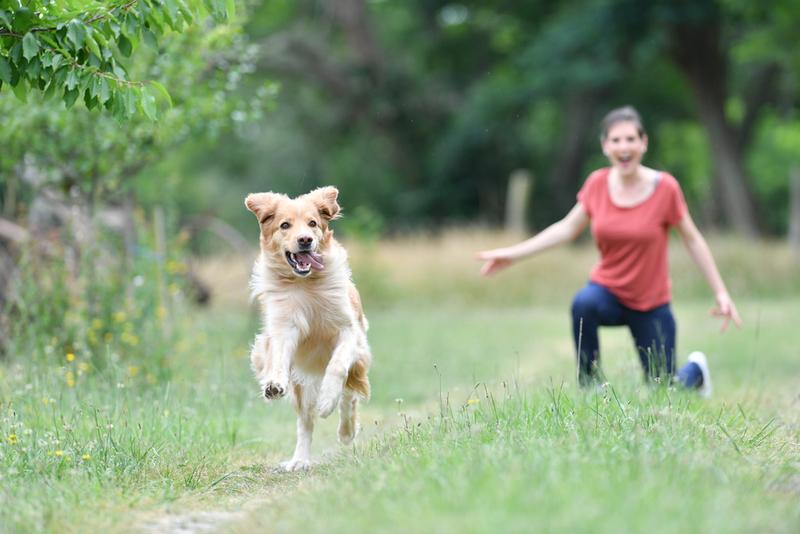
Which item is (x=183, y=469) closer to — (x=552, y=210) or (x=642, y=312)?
(x=642, y=312)

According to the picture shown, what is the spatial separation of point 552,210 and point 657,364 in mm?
22202

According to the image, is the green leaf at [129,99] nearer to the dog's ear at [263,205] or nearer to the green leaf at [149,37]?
the green leaf at [149,37]

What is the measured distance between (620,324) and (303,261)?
2.73 m

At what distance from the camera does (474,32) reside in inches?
1331

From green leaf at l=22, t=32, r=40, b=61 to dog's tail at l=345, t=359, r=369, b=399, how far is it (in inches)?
94.7

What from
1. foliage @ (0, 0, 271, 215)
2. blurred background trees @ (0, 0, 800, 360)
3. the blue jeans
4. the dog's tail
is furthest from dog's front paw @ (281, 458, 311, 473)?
blurred background trees @ (0, 0, 800, 360)

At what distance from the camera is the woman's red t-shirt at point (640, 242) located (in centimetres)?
730

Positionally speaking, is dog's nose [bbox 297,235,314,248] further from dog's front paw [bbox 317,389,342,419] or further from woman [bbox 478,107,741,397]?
woman [bbox 478,107,741,397]

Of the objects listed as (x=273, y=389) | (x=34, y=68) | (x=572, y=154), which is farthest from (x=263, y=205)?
(x=572, y=154)

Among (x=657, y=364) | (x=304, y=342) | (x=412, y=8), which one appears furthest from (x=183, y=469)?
(x=412, y=8)

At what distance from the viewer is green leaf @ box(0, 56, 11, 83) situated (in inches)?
200

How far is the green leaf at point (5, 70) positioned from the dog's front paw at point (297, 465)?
2.52 meters

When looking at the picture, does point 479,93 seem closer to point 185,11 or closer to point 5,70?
point 185,11

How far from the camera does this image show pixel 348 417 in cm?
638
